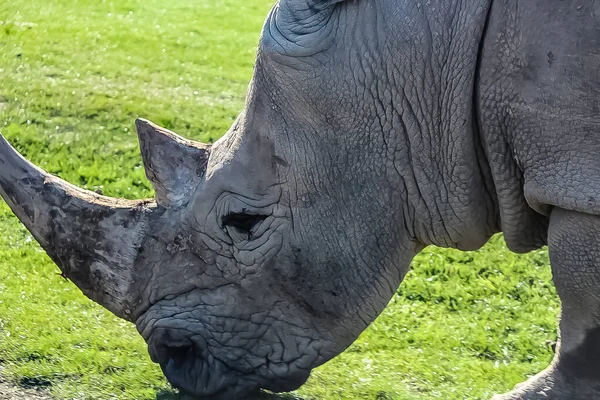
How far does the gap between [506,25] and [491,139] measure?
40 cm

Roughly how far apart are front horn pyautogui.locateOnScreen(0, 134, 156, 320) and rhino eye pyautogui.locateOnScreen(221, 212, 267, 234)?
0.33 meters

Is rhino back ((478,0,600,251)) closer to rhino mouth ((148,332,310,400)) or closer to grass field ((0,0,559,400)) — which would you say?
rhino mouth ((148,332,310,400))

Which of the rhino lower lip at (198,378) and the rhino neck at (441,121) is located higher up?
the rhino neck at (441,121)

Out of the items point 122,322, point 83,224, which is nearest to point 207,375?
point 83,224

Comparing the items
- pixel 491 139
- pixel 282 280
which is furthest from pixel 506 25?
pixel 282 280

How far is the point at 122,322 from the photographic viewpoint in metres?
5.99

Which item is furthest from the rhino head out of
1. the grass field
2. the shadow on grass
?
the grass field

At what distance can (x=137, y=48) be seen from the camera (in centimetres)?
1108

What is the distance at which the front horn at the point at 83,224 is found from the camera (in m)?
4.47

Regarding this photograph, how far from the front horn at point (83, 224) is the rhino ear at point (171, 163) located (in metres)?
0.11

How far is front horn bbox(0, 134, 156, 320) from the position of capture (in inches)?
176

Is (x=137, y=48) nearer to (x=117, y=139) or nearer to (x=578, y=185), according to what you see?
(x=117, y=139)

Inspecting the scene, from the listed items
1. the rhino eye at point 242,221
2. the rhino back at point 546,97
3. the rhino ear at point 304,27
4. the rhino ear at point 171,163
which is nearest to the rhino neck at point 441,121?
the rhino back at point 546,97

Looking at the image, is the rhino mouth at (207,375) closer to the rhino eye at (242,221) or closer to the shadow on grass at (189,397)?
the shadow on grass at (189,397)
